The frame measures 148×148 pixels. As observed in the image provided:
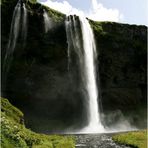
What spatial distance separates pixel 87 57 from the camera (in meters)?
73.8

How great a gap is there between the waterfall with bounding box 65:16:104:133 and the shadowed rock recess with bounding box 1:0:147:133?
122 cm

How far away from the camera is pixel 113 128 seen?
72125 mm

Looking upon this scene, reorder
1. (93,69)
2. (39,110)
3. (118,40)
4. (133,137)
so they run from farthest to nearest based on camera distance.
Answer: (118,40), (93,69), (39,110), (133,137)

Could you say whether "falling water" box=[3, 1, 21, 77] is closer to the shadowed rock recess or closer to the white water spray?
the shadowed rock recess

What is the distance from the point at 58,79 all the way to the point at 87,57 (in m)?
7.98

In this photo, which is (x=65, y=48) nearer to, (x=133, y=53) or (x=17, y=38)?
(x=17, y=38)

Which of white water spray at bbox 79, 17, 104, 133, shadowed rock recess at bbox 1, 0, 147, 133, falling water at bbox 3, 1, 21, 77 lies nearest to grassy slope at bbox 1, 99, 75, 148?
shadowed rock recess at bbox 1, 0, 147, 133

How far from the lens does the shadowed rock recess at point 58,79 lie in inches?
2677

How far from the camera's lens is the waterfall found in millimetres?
70375

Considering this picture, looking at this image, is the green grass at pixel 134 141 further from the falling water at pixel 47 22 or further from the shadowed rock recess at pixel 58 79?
the falling water at pixel 47 22

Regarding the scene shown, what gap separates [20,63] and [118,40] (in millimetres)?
22765

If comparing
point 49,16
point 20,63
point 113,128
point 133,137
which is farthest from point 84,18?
point 133,137

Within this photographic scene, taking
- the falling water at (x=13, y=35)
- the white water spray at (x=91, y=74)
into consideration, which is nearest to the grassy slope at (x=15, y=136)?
the white water spray at (x=91, y=74)

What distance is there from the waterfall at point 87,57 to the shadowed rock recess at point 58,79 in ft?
4.02
